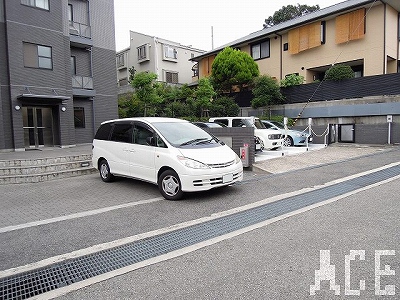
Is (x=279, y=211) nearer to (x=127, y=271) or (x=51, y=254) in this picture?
(x=127, y=271)

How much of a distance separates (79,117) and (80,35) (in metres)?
4.77

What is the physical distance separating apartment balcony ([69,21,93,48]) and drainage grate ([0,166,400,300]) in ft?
50.5

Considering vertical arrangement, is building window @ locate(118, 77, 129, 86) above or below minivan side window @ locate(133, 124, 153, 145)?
above

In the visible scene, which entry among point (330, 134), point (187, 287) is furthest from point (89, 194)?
point (330, 134)

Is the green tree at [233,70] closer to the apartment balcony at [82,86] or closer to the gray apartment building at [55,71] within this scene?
the gray apartment building at [55,71]

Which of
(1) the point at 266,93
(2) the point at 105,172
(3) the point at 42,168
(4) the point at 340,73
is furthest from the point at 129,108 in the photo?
(2) the point at 105,172

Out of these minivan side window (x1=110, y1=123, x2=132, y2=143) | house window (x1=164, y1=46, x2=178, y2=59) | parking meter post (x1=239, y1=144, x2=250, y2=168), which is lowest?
parking meter post (x1=239, y1=144, x2=250, y2=168)

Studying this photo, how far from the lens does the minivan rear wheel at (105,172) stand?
7.96 m

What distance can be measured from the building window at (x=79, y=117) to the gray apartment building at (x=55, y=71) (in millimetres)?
55

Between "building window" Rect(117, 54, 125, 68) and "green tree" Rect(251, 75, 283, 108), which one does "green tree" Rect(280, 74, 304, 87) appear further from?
"building window" Rect(117, 54, 125, 68)

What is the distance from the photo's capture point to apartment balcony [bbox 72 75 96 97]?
16.4 meters

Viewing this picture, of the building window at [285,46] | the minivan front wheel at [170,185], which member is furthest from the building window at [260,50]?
the minivan front wheel at [170,185]

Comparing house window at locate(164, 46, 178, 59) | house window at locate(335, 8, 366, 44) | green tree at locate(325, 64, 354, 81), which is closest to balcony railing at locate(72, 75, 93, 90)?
green tree at locate(325, 64, 354, 81)

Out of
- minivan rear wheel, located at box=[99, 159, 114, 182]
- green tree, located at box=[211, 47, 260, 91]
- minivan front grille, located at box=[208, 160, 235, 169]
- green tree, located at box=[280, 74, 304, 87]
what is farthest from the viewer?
green tree, located at box=[211, 47, 260, 91]
